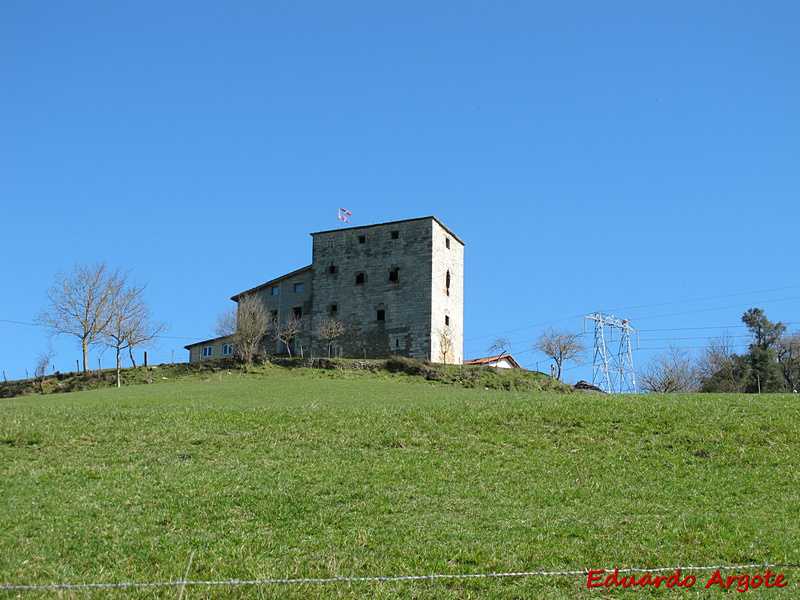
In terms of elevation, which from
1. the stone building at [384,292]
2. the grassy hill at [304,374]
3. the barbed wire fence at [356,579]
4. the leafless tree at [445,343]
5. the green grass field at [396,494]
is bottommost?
the barbed wire fence at [356,579]

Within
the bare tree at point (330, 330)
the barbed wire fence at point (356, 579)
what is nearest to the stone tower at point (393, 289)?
the bare tree at point (330, 330)

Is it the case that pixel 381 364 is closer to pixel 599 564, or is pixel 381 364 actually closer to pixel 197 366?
pixel 197 366

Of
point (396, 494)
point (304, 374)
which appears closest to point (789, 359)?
point (304, 374)

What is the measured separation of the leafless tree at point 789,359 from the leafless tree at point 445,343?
2848cm

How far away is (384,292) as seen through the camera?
6059 cm

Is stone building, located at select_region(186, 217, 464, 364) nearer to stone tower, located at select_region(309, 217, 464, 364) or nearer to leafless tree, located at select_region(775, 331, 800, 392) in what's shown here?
stone tower, located at select_region(309, 217, 464, 364)

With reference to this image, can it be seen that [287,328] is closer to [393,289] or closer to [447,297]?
[393,289]

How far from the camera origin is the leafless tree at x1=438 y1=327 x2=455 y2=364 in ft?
193

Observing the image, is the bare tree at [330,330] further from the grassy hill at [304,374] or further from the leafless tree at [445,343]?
the leafless tree at [445,343]

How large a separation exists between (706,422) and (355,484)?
1126 centimetres

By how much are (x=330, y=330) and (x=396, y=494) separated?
148 ft

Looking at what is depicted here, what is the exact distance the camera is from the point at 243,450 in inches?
768

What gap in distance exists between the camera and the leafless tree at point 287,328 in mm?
62031

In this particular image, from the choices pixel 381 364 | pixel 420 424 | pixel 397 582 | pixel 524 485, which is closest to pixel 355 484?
pixel 524 485
